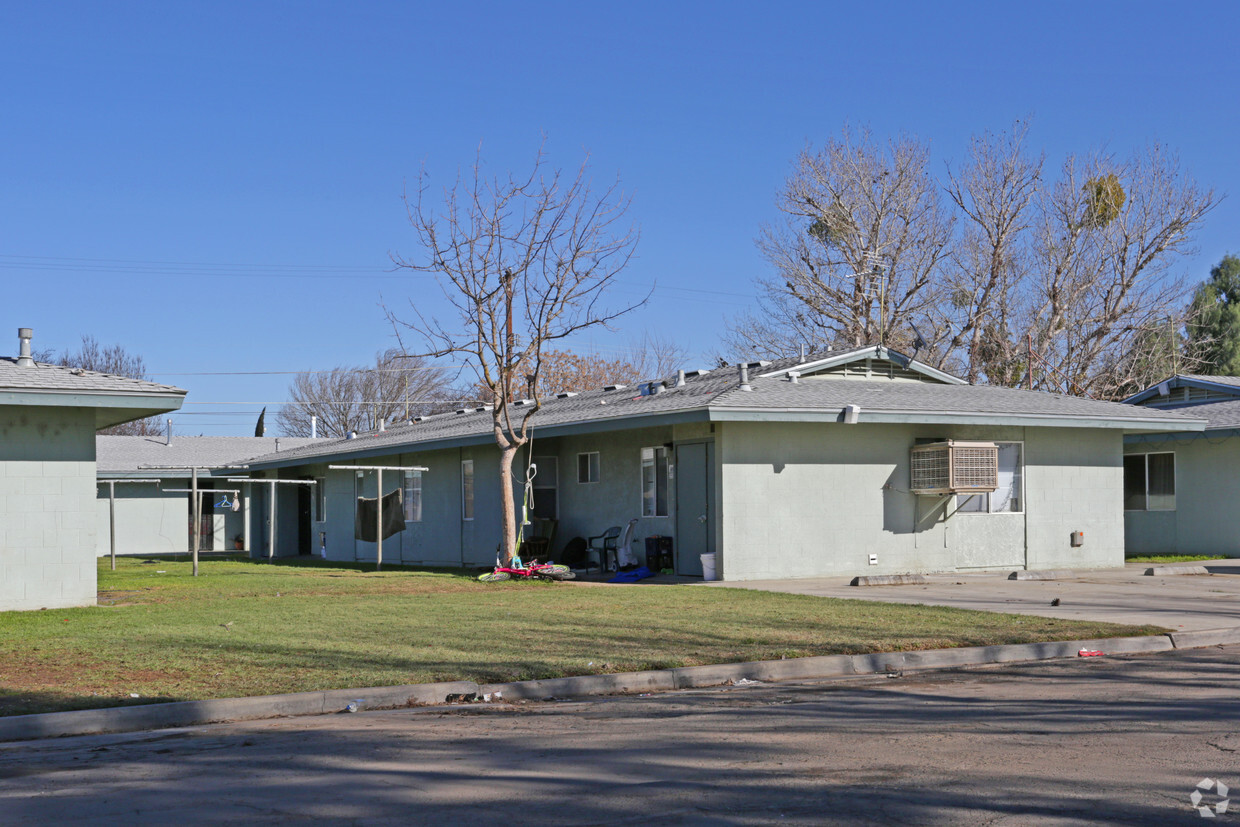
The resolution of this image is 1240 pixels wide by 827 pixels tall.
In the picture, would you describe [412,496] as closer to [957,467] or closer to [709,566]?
[709,566]

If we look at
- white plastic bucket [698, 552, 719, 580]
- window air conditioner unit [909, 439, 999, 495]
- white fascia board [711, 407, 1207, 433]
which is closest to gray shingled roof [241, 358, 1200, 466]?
white fascia board [711, 407, 1207, 433]

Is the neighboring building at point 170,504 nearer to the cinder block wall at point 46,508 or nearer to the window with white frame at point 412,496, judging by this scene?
the window with white frame at point 412,496

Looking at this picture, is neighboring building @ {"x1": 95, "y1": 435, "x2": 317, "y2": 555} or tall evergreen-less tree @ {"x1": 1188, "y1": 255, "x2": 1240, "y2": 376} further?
tall evergreen-less tree @ {"x1": 1188, "y1": 255, "x2": 1240, "y2": 376}

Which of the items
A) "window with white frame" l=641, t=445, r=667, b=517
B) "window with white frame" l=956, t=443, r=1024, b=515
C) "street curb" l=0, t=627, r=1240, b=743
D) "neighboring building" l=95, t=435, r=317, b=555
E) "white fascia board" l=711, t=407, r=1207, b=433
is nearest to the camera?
"street curb" l=0, t=627, r=1240, b=743

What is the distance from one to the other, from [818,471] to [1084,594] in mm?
4918

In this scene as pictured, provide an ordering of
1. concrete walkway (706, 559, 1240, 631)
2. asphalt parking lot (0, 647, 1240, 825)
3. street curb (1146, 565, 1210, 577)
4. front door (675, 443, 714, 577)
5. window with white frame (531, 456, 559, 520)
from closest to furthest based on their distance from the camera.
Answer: asphalt parking lot (0, 647, 1240, 825)
concrete walkway (706, 559, 1240, 631)
front door (675, 443, 714, 577)
street curb (1146, 565, 1210, 577)
window with white frame (531, 456, 559, 520)

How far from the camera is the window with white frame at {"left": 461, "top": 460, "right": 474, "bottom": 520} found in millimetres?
26453

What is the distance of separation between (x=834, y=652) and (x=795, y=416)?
8.72 metres

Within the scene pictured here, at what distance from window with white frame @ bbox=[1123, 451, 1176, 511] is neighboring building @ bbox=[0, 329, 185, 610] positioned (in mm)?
22128

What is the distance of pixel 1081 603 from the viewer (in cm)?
1597

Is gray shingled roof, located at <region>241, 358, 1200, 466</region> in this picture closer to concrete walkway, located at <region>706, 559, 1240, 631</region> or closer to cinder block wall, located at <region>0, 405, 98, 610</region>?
concrete walkway, located at <region>706, 559, 1240, 631</region>

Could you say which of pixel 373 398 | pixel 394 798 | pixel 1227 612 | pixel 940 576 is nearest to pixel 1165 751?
pixel 394 798

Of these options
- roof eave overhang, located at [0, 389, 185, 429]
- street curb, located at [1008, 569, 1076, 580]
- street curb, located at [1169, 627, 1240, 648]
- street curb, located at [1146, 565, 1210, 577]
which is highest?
roof eave overhang, located at [0, 389, 185, 429]

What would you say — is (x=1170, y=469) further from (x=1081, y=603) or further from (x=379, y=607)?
(x=379, y=607)
